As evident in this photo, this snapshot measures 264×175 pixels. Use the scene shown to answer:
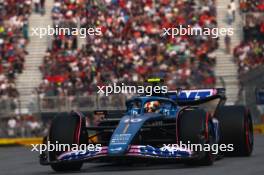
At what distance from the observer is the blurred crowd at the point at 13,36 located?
2961 centimetres

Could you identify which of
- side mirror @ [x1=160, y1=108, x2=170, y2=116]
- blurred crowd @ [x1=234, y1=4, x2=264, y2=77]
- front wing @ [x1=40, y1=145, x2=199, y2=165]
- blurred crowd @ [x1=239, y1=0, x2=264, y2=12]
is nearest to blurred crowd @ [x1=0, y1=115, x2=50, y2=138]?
blurred crowd @ [x1=234, y1=4, x2=264, y2=77]

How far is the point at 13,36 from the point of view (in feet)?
100

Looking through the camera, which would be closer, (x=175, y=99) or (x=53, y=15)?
(x=175, y=99)

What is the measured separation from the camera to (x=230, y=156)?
14.6 m

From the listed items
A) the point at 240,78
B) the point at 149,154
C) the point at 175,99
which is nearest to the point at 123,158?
the point at 149,154

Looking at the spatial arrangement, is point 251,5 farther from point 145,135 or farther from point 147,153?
point 147,153

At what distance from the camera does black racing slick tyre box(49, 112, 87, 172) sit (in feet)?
41.1

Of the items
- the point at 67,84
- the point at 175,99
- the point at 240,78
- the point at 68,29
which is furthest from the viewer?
the point at 68,29

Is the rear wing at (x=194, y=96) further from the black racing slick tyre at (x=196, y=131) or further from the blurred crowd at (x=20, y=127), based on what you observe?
the blurred crowd at (x=20, y=127)

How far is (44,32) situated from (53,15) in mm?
796

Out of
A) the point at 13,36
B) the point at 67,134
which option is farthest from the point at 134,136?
the point at 13,36

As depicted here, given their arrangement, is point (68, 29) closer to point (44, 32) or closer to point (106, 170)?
point (44, 32)

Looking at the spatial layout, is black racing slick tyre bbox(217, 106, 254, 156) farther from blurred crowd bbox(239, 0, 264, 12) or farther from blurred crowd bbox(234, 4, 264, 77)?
blurred crowd bbox(239, 0, 264, 12)

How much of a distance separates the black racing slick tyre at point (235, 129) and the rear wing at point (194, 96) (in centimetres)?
29
